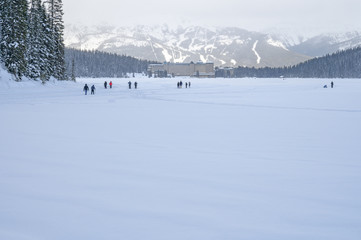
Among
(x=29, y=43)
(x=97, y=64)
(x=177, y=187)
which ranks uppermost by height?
(x=97, y=64)

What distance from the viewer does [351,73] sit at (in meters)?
156

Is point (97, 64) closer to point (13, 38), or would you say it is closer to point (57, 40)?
point (57, 40)

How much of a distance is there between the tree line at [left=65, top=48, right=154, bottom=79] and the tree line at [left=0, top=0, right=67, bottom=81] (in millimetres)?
90135

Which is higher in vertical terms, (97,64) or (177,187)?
(97,64)

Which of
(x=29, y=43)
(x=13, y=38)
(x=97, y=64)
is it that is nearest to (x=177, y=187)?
(x=13, y=38)

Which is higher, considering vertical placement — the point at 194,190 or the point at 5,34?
the point at 5,34

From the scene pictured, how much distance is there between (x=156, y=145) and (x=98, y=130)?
319cm

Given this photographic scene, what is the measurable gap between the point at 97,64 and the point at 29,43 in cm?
11756

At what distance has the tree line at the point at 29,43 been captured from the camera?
3728 cm

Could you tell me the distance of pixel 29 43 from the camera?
41875mm

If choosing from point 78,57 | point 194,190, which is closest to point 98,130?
point 194,190

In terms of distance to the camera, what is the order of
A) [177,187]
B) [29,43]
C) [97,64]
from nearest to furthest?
[177,187] → [29,43] → [97,64]

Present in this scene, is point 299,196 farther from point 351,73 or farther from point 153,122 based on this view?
point 351,73

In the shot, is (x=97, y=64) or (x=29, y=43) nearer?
(x=29, y=43)
